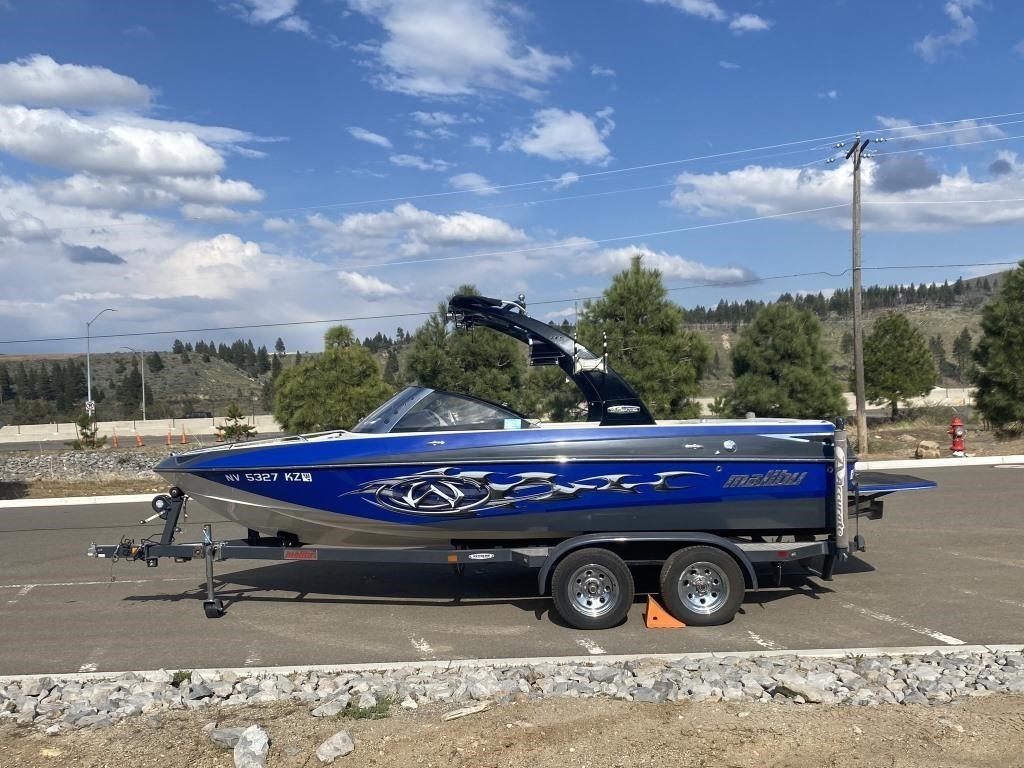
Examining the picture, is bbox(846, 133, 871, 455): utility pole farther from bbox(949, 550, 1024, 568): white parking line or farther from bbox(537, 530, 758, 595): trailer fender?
bbox(537, 530, 758, 595): trailer fender

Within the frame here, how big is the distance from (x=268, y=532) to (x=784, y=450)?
4.83 metres

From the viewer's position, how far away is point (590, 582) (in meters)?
7.41

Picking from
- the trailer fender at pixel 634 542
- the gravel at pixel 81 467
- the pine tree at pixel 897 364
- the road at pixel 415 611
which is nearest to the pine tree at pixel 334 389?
the gravel at pixel 81 467

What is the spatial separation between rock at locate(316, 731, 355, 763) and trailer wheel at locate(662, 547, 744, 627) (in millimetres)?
3586

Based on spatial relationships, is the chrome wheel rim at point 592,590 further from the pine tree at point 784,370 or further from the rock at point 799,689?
the pine tree at point 784,370

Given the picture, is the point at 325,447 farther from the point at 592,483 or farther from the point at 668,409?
the point at 668,409

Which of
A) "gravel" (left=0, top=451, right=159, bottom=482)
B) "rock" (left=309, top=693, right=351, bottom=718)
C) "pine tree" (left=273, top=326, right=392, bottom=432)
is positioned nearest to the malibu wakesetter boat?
"rock" (left=309, top=693, right=351, bottom=718)

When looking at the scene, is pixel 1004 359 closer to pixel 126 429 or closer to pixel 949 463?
pixel 949 463

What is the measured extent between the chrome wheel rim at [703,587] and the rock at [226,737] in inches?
158

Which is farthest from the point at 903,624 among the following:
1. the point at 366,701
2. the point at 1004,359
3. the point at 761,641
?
the point at 1004,359

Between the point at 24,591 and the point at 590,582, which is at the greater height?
the point at 590,582

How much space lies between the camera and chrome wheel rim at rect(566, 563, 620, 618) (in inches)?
290

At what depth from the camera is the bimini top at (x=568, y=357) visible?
8305mm

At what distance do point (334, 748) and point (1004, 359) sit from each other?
1034 inches
